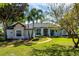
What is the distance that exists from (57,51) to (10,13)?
116 centimetres

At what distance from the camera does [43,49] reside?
6566 mm

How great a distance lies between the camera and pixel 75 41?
21.8ft

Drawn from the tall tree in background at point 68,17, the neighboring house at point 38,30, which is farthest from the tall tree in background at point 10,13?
the tall tree in background at point 68,17

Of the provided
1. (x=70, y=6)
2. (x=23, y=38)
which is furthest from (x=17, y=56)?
(x=70, y=6)

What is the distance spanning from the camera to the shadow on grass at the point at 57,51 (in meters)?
6.52

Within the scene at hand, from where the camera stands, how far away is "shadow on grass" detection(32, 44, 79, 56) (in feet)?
21.4

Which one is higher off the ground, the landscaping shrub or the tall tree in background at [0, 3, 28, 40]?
the tall tree in background at [0, 3, 28, 40]

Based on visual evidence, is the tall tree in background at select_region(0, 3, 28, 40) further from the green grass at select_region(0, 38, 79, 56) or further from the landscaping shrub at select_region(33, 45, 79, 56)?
Result: the landscaping shrub at select_region(33, 45, 79, 56)

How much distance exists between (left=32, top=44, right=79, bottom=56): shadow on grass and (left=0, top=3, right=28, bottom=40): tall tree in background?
70 cm

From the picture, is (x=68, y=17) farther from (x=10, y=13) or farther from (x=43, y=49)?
(x=10, y=13)

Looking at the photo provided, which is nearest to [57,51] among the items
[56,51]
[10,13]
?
[56,51]

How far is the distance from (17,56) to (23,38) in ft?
1.29

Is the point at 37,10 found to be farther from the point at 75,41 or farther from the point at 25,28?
the point at 75,41

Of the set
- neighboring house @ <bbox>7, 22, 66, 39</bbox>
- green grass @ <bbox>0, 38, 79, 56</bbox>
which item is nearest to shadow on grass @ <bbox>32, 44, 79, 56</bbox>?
green grass @ <bbox>0, 38, 79, 56</bbox>
